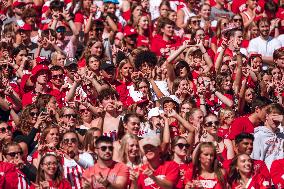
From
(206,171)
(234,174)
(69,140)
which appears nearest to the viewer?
(206,171)

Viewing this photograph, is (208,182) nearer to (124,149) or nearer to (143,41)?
(124,149)

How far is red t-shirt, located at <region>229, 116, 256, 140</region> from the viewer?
16969mm

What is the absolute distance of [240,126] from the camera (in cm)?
1709

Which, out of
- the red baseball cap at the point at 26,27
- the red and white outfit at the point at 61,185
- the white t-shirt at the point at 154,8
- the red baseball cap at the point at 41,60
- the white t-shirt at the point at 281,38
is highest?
the white t-shirt at the point at 154,8

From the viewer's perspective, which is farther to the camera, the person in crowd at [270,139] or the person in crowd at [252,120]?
the person in crowd at [252,120]

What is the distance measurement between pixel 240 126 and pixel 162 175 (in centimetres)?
255

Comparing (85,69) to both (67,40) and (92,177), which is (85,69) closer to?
(67,40)

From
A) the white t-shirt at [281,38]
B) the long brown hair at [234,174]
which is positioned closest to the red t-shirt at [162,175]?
the long brown hair at [234,174]

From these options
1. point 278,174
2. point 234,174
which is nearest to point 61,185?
point 234,174

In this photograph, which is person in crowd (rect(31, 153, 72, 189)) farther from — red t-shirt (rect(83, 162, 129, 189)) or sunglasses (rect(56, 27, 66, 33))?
sunglasses (rect(56, 27, 66, 33))

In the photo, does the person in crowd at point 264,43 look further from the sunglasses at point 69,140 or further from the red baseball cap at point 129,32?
the sunglasses at point 69,140

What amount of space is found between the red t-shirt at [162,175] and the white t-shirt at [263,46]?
7.14 m

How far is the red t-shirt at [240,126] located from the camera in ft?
55.7

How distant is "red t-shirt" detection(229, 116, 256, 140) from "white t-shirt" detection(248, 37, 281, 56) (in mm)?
4592
